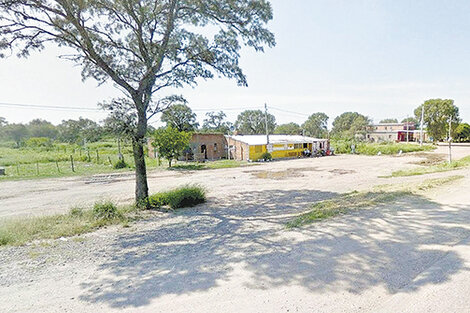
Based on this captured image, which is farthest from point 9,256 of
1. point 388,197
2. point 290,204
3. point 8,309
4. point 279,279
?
point 388,197

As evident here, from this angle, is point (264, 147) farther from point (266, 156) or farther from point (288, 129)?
point (288, 129)

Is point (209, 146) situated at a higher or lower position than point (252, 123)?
lower

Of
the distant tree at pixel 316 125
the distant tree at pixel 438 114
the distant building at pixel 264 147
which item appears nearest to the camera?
the distant building at pixel 264 147

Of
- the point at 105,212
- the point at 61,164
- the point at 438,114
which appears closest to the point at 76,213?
the point at 105,212

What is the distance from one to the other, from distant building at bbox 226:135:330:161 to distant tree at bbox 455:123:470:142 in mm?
42145

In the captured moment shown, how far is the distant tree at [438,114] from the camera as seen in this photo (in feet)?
144

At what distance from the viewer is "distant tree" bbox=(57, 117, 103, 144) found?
7.42 metres

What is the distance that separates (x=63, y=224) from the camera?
633 centimetres

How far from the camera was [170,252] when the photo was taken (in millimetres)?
4340

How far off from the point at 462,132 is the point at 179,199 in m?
70.4

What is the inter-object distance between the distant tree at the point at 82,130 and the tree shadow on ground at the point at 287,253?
12.0ft

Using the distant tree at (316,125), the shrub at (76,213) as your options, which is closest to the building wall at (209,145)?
the shrub at (76,213)

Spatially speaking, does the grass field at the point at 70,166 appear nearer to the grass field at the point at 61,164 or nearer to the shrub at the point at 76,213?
the grass field at the point at 61,164

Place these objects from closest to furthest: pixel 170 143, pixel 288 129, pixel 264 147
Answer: pixel 170 143 < pixel 264 147 < pixel 288 129
